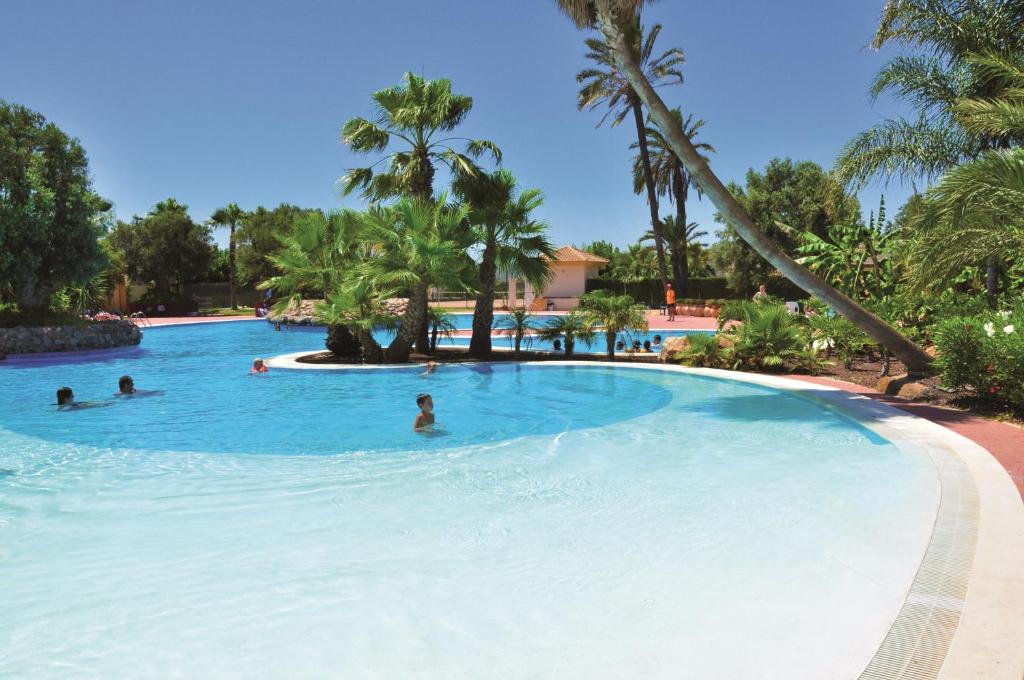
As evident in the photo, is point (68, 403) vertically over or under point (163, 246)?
under

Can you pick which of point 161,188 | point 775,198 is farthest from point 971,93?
point 161,188

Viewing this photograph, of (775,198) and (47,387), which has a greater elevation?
(775,198)

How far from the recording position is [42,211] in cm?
2077

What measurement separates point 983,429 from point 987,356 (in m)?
1.29

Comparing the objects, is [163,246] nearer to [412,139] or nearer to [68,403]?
[412,139]

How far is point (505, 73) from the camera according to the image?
83.4 ft

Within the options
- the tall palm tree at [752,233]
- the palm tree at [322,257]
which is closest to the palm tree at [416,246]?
the palm tree at [322,257]

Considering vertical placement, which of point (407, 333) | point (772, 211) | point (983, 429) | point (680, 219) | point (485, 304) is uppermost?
point (772, 211)

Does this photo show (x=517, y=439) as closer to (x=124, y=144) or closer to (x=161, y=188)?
(x=124, y=144)

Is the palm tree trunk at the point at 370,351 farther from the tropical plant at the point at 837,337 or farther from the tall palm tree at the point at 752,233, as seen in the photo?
the tropical plant at the point at 837,337

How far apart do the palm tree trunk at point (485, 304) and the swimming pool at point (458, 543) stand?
21.8 ft

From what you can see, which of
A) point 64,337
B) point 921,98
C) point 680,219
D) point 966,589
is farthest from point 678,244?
point 966,589

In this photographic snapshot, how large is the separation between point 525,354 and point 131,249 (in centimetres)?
4303

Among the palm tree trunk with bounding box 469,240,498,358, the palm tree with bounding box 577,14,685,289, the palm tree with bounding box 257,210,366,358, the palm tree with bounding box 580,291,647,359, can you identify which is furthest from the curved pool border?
the palm tree with bounding box 577,14,685,289
